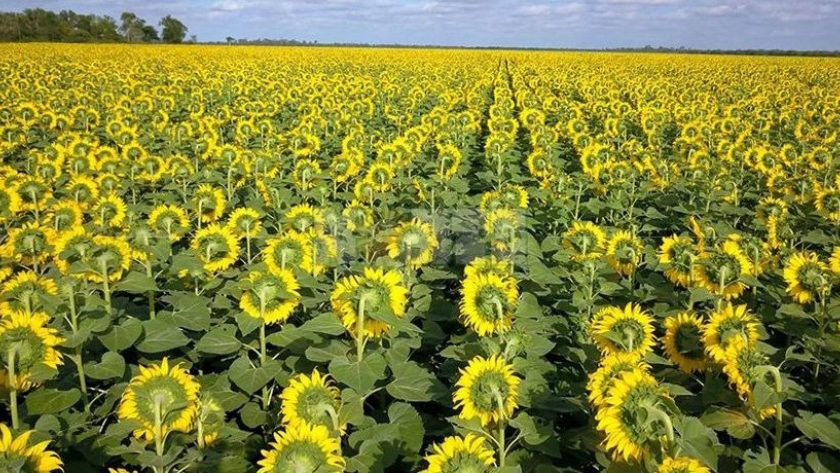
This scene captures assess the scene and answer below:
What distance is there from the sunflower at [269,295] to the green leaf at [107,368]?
21.9 inches

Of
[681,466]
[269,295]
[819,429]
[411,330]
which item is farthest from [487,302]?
[819,429]

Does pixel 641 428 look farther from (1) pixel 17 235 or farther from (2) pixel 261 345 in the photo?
(1) pixel 17 235

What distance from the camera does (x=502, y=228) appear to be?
3.49 metres

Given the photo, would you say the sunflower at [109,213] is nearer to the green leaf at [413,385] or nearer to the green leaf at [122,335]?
the green leaf at [122,335]

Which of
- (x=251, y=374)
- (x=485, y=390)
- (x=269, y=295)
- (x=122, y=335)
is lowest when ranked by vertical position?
(x=251, y=374)

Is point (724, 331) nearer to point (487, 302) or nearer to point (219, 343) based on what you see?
point (487, 302)

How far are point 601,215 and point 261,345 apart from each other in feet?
14.6

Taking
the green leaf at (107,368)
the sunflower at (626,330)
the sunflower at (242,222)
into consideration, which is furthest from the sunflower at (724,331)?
the sunflower at (242,222)

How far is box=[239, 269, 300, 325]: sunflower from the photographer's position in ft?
8.66

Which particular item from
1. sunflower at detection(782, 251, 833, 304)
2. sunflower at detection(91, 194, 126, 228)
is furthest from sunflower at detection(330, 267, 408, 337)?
sunflower at detection(91, 194, 126, 228)

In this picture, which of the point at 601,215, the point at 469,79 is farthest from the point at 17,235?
the point at 469,79

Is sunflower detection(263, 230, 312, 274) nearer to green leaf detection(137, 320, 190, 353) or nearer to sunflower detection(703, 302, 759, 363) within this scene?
green leaf detection(137, 320, 190, 353)

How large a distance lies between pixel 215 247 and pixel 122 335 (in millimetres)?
823

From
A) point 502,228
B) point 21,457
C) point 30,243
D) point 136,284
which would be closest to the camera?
point 21,457
